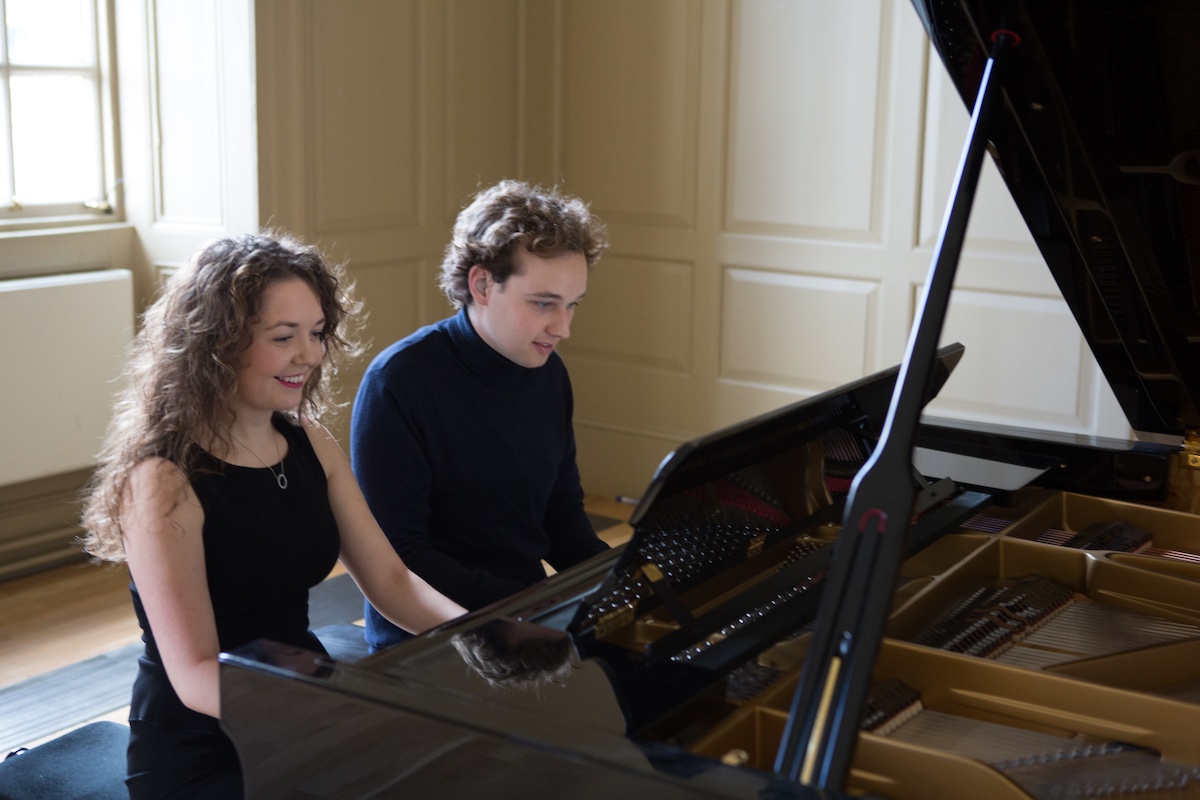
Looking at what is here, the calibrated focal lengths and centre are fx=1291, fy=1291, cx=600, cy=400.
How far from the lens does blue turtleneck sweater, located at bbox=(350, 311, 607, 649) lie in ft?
6.73

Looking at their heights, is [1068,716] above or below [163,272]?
below

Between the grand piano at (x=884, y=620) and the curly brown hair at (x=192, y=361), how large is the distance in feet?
1.65

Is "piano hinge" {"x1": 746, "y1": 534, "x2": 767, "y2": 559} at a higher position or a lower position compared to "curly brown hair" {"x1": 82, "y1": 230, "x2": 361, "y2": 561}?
lower

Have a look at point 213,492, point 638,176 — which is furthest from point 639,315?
point 213,492

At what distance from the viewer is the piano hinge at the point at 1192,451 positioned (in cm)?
219

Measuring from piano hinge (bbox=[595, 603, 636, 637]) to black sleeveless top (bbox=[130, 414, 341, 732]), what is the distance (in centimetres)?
55

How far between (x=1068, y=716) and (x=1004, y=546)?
53 centimetres

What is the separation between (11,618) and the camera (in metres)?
3.52

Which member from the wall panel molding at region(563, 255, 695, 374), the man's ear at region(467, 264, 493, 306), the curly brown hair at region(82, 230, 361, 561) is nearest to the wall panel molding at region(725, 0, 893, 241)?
the wall panel molding at region(563, 255, 695, 374)

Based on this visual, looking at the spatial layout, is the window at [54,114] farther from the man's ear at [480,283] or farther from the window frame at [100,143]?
the man's ear at [480,283]

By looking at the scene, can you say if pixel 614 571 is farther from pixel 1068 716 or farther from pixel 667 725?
pixel 1068 716

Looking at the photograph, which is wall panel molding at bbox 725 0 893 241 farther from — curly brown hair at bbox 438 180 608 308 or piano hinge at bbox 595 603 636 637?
piano hinge at bbox 595 603 636 637

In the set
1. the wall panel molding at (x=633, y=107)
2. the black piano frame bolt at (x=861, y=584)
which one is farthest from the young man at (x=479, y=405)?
the wall panel molding at (x=633, y=107)

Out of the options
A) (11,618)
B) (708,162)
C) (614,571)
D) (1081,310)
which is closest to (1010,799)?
(614,571)
